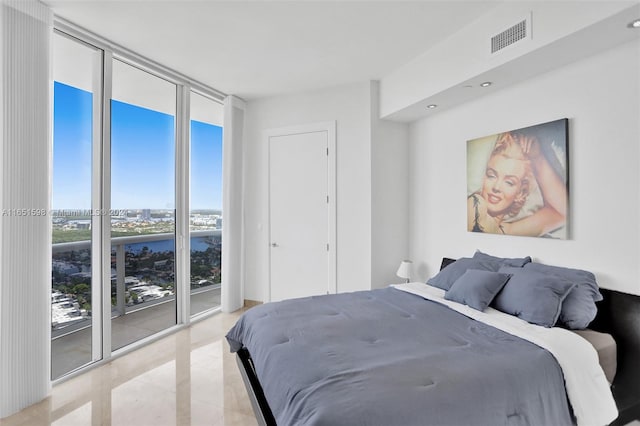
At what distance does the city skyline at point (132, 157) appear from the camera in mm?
2758

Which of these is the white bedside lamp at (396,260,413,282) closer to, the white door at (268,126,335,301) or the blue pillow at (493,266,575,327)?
the white door at (268,126,335,301)

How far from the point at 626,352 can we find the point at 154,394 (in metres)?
3.06

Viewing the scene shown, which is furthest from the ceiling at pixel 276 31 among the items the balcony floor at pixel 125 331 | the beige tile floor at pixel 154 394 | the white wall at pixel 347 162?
the beige tile floor at pixel 154 394

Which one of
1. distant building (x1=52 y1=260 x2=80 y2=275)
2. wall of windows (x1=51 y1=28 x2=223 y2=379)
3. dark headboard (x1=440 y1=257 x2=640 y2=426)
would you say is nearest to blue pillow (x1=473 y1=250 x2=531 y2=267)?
dark headboard (x1=440 y1=257 x2=640 y2=426)

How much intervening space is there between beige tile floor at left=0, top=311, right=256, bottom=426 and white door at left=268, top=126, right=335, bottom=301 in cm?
129

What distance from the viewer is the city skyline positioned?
276 centimetres

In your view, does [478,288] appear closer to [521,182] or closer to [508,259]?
[508,259]

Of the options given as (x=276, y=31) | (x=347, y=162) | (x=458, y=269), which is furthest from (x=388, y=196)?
(x=276, y=31)

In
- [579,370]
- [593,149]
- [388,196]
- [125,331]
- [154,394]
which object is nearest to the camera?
[579,370]

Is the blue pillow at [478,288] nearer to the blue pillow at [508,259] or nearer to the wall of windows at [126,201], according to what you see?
the blue pillow at [508,259]

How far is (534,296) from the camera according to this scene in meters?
2.13

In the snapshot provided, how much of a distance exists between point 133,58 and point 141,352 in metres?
2.71

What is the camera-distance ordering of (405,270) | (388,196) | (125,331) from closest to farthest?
(125,331)
(405,270)
(388,196)

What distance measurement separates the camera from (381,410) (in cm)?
128
